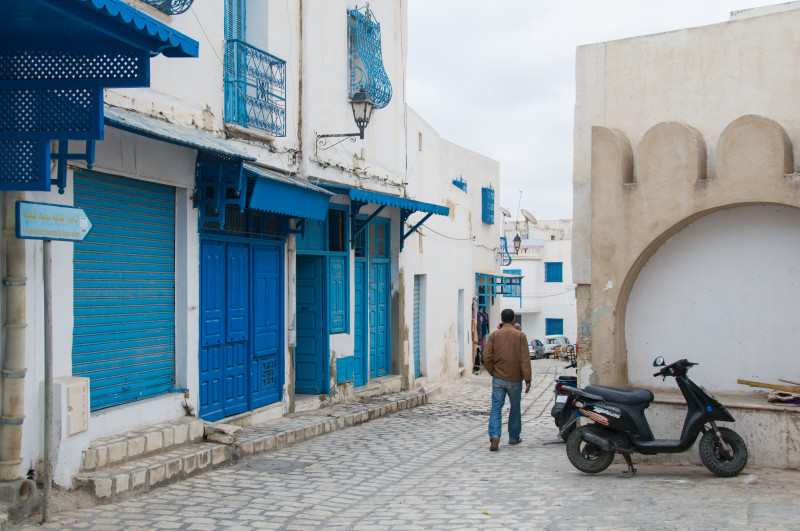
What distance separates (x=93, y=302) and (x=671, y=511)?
17.7ft

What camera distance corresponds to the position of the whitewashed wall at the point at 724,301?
838 cm

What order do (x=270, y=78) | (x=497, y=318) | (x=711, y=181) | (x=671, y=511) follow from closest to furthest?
(x=671, y=511), (x=711, y=181), (x=270, y=78), (x=497, y=318)

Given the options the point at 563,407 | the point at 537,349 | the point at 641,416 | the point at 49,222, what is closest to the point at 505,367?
the point at 563,407

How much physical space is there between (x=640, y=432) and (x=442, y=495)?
2.14 m

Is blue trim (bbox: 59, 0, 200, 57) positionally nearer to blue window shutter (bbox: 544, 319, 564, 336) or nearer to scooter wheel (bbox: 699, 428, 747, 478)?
scooter wheel (bbox: 699, 428, 747, 478)

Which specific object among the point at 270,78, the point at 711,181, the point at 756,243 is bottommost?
the point at 756,243

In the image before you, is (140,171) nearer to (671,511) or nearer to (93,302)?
(93,302)

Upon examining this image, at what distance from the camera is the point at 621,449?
773 cm

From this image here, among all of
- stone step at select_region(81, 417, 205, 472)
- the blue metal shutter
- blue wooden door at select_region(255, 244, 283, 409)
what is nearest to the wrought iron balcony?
blue wooden door at select_region(255, 244, 283, 409)

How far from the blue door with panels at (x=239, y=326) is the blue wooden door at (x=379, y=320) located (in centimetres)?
376

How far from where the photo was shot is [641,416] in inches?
309

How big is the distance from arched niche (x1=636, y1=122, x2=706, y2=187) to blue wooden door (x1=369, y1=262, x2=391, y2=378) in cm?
688

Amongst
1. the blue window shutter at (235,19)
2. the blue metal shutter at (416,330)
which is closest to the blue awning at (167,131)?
the blue window shutter at (235,19)

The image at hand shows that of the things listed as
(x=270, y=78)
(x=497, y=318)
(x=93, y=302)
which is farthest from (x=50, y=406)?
(x=497, y=318)
